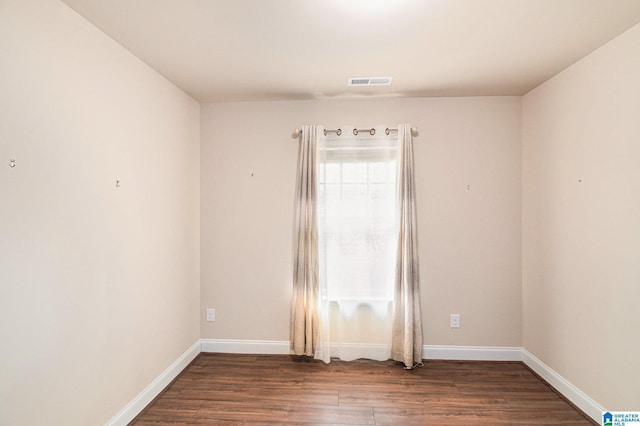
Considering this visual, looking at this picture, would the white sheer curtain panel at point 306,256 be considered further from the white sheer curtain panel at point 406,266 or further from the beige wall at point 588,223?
the beige wall at point 588,223

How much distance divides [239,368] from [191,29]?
8.97ft

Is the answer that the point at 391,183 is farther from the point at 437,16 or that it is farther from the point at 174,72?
the point at 174,72

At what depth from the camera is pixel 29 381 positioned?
148cm

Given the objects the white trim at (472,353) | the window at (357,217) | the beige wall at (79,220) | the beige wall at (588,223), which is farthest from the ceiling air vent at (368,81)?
the white trim at (472,353)

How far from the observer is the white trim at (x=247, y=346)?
10.5 ft

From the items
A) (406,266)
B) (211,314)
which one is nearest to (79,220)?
(211,314)

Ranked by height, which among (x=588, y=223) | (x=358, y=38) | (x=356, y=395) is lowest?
(x=356, y=395)

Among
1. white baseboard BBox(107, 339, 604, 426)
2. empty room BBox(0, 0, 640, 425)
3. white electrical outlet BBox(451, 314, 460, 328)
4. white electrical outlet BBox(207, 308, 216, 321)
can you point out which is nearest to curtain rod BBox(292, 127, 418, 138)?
empty room BBox(0, 0, 640, 425)

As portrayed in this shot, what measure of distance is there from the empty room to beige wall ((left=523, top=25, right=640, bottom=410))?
0.06 ft

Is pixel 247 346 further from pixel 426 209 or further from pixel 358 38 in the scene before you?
pixel 358 38

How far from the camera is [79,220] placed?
5.84ft

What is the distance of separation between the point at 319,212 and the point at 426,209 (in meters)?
1.05

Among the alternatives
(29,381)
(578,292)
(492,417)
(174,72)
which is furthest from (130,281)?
(578,292)

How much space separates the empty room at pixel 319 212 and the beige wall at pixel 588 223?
17 millimetres
